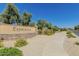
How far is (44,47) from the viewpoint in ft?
15.0

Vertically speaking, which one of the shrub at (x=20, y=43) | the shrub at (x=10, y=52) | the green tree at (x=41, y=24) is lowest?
the shrub at (x=10, y=52)

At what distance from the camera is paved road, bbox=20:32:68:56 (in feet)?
14.9

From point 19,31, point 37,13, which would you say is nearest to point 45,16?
point 37,13

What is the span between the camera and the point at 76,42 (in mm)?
4531

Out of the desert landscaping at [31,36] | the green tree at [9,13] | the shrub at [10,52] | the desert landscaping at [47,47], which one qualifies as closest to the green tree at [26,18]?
the desert landscaping at [31,36]

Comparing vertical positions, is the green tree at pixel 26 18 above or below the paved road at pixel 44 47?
above

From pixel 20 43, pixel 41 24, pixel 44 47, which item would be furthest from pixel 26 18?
pixel 44 47

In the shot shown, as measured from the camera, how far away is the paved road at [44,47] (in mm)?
4539

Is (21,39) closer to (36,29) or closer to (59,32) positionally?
(36,29)

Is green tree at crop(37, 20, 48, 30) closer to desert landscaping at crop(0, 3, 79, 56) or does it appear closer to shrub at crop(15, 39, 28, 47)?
desert landscaping at crop(0, 3, 79, 56)

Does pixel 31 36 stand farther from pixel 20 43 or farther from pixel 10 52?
pixel 10 52

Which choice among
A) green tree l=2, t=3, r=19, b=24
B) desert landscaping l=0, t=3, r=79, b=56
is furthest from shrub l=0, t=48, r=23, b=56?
green tree l=2, t=3, r=19, b=24

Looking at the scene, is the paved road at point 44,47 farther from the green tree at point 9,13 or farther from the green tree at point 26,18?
the green tree at point 9,13

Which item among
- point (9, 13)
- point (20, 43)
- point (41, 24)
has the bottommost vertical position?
point (20, 43)
